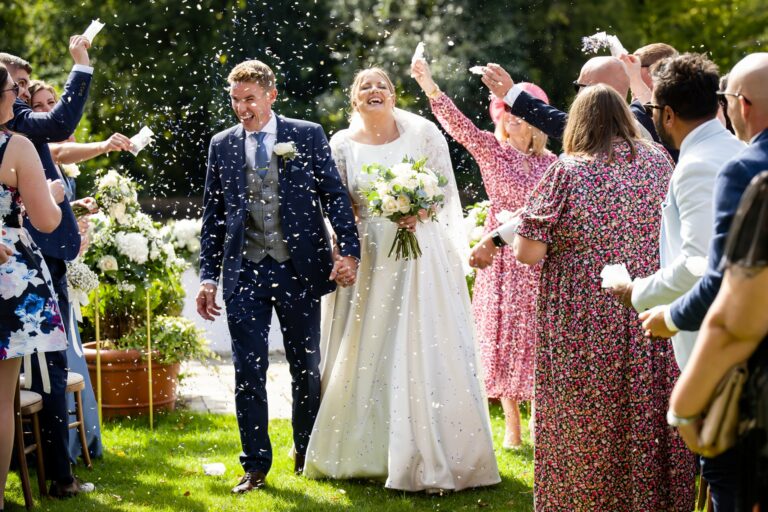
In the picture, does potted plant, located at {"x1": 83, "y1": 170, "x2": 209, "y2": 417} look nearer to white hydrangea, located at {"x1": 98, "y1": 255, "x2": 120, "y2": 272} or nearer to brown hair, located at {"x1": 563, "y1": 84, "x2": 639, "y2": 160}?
white hydrangea, located at {"x1": 98, "y1": 255, "x2": 120, "y2": 272}

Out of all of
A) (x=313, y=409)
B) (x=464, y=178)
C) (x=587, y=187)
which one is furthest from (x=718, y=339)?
(x=464, y=178)

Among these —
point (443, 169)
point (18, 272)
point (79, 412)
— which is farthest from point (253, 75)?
point (79, 412)

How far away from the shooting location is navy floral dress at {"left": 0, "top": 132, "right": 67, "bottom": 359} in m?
4.42

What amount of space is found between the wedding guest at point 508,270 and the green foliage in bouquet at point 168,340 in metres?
2.26

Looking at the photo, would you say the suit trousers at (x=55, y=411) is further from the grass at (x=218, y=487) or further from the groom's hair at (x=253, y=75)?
the groom's hair at (x=253, y=75)

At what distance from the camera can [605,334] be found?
4145 millimetres

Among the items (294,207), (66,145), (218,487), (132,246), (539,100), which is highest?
(66,145)

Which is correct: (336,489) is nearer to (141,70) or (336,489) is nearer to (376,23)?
(376,23)

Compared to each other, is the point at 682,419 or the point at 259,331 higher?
the point at 259,331

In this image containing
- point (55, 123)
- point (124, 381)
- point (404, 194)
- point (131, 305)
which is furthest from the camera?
point (131, 305)

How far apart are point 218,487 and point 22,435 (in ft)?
3.39

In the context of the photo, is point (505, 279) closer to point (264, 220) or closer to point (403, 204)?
point (403, 204)

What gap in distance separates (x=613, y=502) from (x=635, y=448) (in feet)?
0.79

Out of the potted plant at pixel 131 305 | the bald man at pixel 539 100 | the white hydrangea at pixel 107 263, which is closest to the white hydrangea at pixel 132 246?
the potted plant at pixel 131 305
